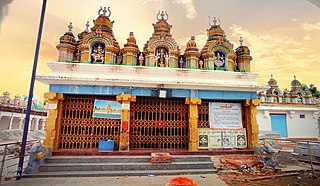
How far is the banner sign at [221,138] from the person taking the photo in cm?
798

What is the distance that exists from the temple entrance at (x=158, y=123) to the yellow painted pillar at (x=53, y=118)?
3.24 meters

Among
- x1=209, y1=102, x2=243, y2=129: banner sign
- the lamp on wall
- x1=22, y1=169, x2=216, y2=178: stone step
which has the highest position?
the lamp on wall

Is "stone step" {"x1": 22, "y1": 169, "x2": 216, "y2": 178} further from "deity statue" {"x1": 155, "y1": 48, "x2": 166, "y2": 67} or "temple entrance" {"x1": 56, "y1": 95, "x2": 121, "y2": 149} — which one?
"deity statue" {"x1": 155, "y1": 48, "x2": 166, "y2": 67}

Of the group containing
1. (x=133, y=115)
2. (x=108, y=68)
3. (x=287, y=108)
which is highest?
(x=108, y=68)

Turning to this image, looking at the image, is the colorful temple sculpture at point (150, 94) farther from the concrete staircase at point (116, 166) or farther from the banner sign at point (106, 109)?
the concrete staircase at point (116, 166)

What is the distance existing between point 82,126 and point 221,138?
6609 millimetres

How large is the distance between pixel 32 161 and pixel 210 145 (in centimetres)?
727

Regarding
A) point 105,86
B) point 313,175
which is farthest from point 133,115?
point 313,175

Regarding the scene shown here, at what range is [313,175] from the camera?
594 centimetres

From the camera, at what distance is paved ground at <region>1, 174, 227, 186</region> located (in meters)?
5.18

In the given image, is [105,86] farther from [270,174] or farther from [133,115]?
[270,174]

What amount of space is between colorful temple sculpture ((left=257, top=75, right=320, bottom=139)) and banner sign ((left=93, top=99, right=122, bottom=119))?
1469 centimetres

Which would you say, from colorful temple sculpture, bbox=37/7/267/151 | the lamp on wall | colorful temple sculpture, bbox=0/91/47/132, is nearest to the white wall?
colorful temple sculpture, bbox=37/7/267/151

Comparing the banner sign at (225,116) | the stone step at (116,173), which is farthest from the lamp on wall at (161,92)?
the stone step at (116,173)
